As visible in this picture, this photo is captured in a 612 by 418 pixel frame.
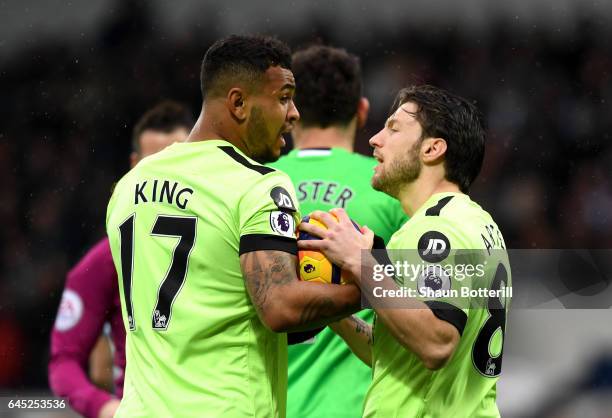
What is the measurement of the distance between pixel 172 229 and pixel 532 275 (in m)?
4.82

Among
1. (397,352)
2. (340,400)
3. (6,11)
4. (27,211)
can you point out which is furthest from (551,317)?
(6,11)

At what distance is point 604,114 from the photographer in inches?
456

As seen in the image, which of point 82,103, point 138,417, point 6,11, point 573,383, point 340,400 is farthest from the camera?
point 6,11

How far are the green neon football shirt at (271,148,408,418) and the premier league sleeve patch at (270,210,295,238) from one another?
1414 mm

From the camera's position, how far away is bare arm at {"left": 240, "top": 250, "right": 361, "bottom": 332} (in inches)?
120

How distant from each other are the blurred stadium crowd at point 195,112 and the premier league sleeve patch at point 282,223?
649cm

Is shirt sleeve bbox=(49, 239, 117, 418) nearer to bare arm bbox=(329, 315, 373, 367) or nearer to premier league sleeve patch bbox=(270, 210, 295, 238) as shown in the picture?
bare arm bbox=(329, 315, 373, 367)

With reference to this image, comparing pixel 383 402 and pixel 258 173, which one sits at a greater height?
pixel 258 173

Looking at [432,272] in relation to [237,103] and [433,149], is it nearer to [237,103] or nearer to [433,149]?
[433,149]

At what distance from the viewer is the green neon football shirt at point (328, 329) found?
→ 448 centimetres

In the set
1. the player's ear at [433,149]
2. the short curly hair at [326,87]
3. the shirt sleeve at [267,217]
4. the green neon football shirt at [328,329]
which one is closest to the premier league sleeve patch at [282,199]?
the shirt sleeve at [267,217]

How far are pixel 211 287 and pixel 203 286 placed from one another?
25 millimetres

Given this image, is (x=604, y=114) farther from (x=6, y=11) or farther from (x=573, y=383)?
(x=6, y=11)

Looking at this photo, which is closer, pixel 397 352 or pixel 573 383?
pixel 397 352
